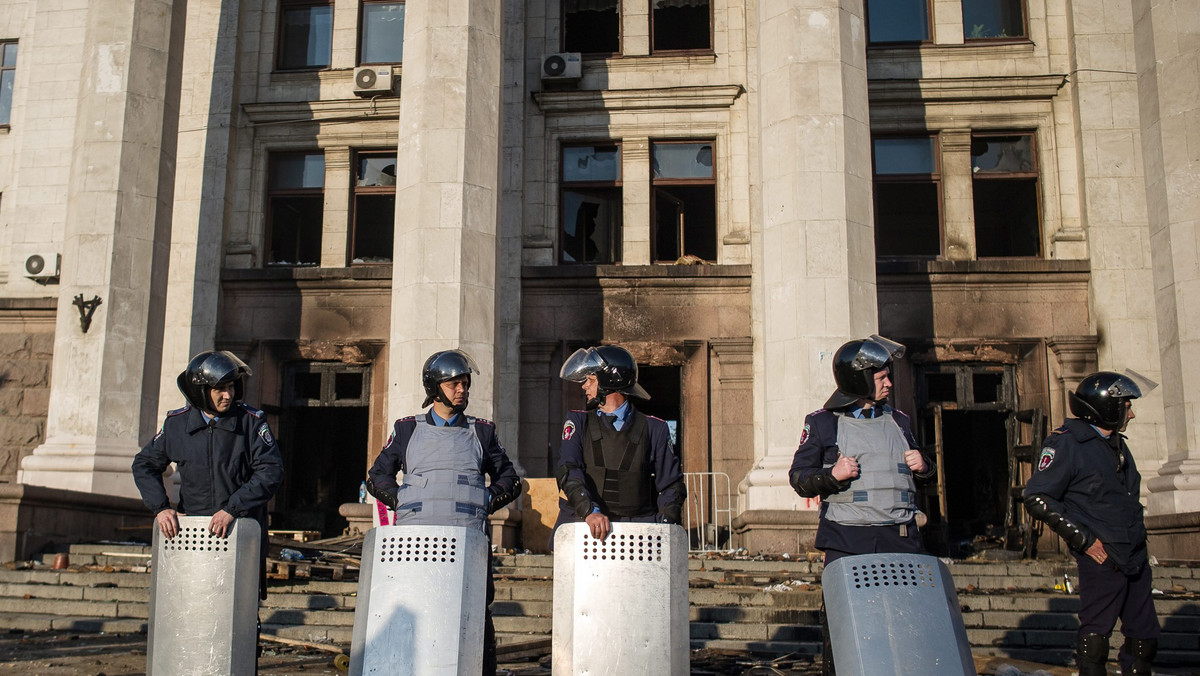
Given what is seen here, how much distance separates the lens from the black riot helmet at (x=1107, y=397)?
7.19 metres

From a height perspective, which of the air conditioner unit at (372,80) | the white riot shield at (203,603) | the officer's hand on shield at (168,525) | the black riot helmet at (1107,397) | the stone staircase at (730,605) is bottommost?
the stone staircase at (730,605)

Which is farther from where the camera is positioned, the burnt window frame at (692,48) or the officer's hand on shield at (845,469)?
the burnt window frame at (692,48)

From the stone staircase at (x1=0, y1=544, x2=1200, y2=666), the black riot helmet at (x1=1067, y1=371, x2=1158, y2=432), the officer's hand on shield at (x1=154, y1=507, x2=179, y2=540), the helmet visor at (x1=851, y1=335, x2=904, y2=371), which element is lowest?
the stone staircase at (x1=0, y1=544, x2=1200, y2=666)

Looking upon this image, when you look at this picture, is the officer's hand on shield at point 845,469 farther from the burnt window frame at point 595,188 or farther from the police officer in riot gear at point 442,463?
the burnt window frame at point 595,188

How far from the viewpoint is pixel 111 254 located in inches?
639

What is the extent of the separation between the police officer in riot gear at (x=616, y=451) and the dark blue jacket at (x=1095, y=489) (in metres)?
2.48

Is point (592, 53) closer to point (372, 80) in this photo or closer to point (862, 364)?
point (372, 80)

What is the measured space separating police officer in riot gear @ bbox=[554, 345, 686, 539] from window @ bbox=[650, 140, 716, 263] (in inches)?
484

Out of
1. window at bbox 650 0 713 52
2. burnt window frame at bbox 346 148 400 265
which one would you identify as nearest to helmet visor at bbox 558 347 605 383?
burnt window frame at bbox 346 148 400 265

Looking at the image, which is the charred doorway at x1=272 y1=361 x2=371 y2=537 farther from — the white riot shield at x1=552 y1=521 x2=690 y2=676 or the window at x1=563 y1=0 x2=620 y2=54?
the white riot shield at x1=552 y1=521 x2=690 y2=676

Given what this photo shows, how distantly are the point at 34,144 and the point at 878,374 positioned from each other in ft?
57.9

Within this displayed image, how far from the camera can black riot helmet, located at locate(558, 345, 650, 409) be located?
651cm

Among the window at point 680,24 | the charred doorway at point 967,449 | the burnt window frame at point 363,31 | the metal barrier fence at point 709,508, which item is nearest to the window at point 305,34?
the burnt window frame at point 363,31

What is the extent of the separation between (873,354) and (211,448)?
13.2 feet
